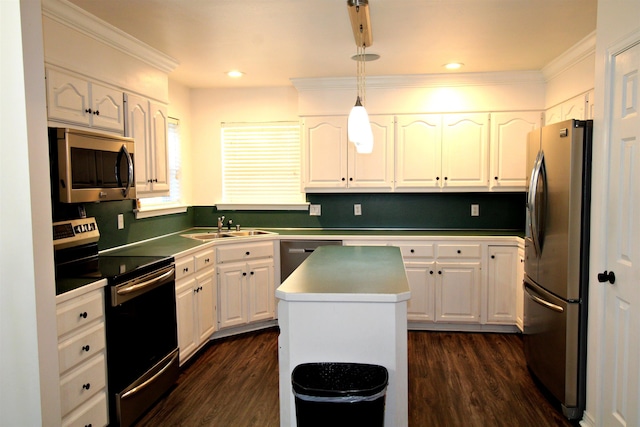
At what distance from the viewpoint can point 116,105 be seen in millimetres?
3111

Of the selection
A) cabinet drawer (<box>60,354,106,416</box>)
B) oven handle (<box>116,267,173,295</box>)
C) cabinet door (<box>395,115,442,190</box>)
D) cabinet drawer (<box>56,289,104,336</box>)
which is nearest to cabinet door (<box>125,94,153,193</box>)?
oven handle (<box>116,267,173,295</box>)

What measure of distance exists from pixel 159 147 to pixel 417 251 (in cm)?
239

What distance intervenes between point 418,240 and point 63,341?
2.99 meters

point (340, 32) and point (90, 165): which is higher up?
point (340, 32)

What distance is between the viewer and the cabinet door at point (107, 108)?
2896 mm

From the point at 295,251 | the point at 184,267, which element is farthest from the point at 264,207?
the point at 184,267

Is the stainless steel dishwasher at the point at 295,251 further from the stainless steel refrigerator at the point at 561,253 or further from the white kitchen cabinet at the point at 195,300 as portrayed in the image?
the stainless steel refrigerator at the point at 561,253

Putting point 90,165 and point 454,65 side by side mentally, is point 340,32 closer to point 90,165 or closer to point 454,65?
point 454,65

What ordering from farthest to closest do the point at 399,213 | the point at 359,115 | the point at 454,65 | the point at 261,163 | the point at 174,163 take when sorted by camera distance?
the point at 261,163 < the point at 399,213 < the point at 174,163 < the point at 454,65 < the point at 359,115

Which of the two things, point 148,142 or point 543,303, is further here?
point 148,142

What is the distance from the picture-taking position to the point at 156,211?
423 centimetres

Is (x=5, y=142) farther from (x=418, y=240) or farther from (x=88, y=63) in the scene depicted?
(x=418, y=240)

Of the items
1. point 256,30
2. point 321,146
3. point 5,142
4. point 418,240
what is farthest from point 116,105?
point 418,240

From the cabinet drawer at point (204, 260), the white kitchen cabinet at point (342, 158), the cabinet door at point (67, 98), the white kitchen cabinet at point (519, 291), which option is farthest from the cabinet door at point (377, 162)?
the cabinet door at point (67, 98)
